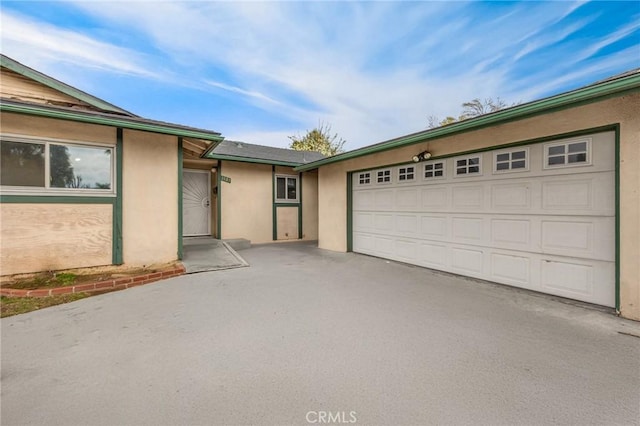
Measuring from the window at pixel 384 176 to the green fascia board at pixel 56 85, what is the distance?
6.41 m

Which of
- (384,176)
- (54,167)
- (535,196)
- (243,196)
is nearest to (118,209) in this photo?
(54,167)

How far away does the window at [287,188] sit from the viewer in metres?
10.5

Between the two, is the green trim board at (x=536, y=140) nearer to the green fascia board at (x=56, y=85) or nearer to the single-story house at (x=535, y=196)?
the single-story house at (x=535, y=196)

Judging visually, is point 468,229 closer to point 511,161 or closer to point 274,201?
point 511,161

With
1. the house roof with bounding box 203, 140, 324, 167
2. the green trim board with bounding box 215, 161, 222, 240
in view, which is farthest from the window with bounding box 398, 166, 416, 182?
the green trim board with bounding box 215, 161, 222, 240

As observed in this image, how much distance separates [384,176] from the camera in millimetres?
6949

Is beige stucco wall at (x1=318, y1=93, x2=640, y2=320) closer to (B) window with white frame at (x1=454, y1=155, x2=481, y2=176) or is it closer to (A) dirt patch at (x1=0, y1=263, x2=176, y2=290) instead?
(B) window with white frame at (x1=454, y1=155, x2=481, y2=176)

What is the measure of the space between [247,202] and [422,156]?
20.9 ft

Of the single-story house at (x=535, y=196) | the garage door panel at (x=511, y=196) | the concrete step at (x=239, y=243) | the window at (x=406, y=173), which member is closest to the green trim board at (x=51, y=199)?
the concrete step at (x=239, y=243)

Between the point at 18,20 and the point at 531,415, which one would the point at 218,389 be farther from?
the point at 18,20

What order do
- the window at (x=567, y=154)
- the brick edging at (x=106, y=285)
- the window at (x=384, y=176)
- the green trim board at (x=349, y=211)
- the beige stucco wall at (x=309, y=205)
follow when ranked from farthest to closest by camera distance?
1. the beige stucco wall at (x=309, y=205)
2. the green trim board at (x=349, y=211)
3. the window at (x=384, y=176)
4. the brick edging at (x=106, y=285)
5. the window at (x=567, y=154)

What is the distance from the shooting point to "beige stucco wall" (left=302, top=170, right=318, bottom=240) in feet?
36.2

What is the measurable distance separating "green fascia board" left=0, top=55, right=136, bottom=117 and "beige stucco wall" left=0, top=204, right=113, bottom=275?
2.84 metres

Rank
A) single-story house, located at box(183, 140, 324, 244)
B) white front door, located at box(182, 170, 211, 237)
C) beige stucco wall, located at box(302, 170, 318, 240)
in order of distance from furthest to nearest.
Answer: beige stucco wall, located at box(302, 170, 318, 240), white front door, located at box(182, 170, 211, 237), single-story house, located at box(183, 140, 324, 244)
